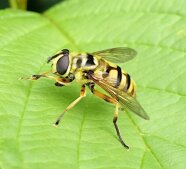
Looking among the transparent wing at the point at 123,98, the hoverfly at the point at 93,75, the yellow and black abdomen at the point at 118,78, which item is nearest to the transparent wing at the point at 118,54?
the hoverfly at the point at 93,75

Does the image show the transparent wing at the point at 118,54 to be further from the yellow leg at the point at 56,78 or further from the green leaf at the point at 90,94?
the yellow leg at the point at 56,78

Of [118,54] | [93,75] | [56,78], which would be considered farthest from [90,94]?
[118,54]

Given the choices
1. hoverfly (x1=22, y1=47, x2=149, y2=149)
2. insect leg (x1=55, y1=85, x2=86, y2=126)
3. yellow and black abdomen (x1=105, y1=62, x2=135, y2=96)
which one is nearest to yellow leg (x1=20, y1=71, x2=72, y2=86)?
hoverfly (x1=22, y1=47, x2=149, y2=149)

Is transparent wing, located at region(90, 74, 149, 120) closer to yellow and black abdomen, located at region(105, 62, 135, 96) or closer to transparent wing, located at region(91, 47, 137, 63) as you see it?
yellow and black abdomen, located at region(105, 62, 135, 96)

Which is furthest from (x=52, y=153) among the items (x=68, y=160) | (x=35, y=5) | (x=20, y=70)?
(x=35, y=5)

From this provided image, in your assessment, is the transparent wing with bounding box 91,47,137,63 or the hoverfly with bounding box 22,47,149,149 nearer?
the hoverfly with bounding box 22,47,149,149

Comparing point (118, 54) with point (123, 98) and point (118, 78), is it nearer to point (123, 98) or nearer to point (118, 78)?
point (118, 78)
